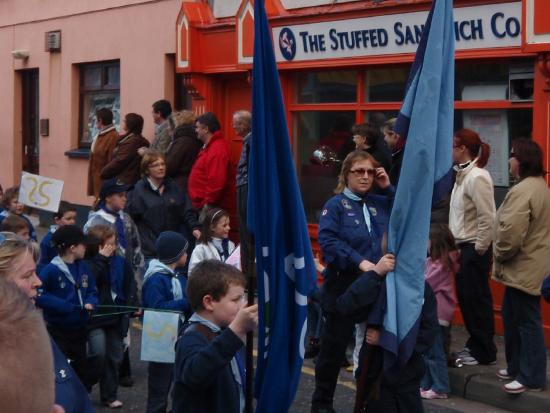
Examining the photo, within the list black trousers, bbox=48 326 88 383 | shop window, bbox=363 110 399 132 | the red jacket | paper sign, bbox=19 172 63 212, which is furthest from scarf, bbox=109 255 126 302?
the red jacket

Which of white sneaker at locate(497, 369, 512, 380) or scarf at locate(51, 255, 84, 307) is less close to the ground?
scarf at locate(51, 255, 84, 307)

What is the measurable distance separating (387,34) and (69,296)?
15.8ft

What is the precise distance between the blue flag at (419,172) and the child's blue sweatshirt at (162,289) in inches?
68.0

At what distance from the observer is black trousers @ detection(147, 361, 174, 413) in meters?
6.71

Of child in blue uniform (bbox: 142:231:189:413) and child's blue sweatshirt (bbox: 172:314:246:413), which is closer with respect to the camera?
child's blue sweatshirt (bbox: 172:314:246:413)

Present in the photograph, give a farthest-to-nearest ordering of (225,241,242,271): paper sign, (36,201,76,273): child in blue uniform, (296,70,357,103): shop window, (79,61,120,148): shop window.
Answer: (79,61,120,148): shop window < (296,70,357,103): shop window < (36,201,76,273): child in blue uniform < (225,241,242,271): paper sign

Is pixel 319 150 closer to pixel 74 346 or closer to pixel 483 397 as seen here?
pixel 483 397

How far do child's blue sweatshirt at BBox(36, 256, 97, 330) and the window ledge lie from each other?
9.84 meters

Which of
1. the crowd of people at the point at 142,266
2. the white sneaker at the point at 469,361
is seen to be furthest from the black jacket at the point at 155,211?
the white sneaker at the point at 469,361

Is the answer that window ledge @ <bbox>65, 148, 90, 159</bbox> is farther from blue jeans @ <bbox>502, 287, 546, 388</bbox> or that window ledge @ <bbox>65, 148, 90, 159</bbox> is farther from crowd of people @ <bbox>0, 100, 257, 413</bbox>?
blue jeans @ <bbox>502, 287, 546, 388</bbox>

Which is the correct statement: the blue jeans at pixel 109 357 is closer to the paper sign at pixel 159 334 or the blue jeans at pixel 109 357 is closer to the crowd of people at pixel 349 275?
the crowd of people at pixel 349 275

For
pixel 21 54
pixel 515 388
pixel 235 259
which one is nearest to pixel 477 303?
pixel 515 388

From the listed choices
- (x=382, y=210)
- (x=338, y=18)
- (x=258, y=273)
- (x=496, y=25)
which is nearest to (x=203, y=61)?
(x=338, y=18)

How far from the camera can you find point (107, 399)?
25.1 feet
